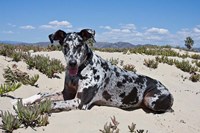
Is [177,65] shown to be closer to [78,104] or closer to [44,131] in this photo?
[78,104]

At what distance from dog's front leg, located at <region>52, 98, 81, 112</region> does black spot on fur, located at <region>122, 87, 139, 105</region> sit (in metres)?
1.58

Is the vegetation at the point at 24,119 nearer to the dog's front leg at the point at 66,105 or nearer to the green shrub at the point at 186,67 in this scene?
the dog's front leg at the point at 66,105

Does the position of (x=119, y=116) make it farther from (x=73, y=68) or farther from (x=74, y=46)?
(x=74, y=46)

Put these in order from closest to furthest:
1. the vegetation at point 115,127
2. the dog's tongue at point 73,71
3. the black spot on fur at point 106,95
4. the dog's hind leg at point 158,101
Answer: the vegetation at point 115,127 < the dog's tongue at point 73,71 < the black spot on fur at point 106,95 < the dog's hind leg at point 158,101

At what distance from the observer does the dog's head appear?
7.49 m

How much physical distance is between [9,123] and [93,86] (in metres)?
2.46

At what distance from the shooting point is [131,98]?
871cm

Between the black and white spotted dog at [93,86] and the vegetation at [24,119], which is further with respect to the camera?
the black and white spotted dog at [93,86]

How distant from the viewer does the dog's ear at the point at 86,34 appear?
783 centimetres

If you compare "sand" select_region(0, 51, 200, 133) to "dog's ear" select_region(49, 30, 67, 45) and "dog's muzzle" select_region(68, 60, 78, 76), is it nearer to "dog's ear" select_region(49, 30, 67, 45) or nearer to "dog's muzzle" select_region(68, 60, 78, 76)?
"dog's muzzle" select_region(68, 60, 78, 76)

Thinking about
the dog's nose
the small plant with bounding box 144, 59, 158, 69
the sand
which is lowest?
the sand

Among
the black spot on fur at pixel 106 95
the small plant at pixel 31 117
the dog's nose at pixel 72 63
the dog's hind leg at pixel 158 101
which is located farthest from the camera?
the dog's hind leg at pixel 158 101

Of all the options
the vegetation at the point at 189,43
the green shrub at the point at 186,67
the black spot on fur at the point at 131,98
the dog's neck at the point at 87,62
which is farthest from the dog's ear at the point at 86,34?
the vegetation at the point at 189,43

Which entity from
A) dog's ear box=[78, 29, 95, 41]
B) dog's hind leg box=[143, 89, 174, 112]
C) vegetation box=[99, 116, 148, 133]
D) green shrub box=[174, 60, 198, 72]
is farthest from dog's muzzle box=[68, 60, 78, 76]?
green shrub box=[174, 60, 198, 72]
